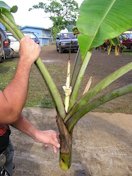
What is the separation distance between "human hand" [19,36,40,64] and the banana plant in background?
18cm

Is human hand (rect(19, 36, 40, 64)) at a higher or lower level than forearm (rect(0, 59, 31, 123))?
higher

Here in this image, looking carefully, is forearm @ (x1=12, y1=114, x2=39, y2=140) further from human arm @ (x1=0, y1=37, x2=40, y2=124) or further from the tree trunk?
human arm @ (x1=0, y1=37, x2=40, y2=124)

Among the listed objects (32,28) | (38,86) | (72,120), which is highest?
(72,120)

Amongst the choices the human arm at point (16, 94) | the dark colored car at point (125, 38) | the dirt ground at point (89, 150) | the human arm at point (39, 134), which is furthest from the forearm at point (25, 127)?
the dark colored car at point (125, 38)

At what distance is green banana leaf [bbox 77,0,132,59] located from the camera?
2.74 m

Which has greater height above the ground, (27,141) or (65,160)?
(65,160)

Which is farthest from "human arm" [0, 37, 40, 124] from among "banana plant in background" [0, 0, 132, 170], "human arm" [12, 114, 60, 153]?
"human arm" [12, 114, 60, 153]

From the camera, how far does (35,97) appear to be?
9.02 meters

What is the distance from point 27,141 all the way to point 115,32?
11.2ft

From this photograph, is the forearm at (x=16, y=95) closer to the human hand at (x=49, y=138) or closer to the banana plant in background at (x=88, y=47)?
the banana plant in background at (x=88, y=47)

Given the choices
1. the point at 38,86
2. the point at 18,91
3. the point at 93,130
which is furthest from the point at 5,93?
the point at 38,86

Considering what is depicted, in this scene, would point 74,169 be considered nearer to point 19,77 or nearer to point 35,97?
point 19,77

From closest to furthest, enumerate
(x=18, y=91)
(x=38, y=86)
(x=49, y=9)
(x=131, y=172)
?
(x=18, y=91)
(x=131, y=172)
(x=38, y=86)
(x=49, y=9)

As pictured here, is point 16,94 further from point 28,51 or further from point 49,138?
point 49,138
